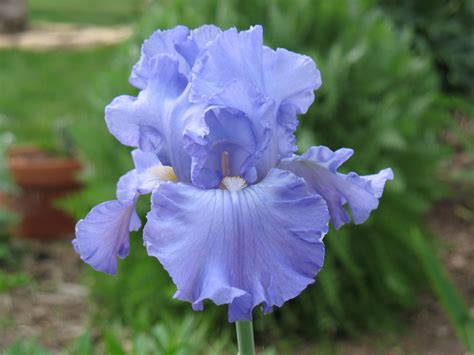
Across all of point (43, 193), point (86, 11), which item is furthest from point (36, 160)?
point (86, 11)

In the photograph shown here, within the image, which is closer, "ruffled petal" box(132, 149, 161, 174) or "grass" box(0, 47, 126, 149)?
"ruffled petal" box(132, 149, 161, 174)

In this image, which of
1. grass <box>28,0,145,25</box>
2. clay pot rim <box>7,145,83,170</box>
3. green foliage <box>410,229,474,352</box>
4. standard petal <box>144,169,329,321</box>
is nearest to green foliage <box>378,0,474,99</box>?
clay pot rim <box>7,145,83,170</box>

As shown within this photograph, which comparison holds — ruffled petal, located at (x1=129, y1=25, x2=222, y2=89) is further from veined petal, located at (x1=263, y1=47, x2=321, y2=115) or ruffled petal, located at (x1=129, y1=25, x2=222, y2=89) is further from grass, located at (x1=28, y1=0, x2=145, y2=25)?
grass, located at (x1=28, y1=0, x2=145, y2=25)

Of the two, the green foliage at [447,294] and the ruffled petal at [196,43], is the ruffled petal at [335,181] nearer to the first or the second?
the ruffled petal at [196,43]

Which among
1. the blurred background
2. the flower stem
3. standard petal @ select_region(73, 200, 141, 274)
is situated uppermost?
standard petal @ select_region(73, 200, 141, 274)

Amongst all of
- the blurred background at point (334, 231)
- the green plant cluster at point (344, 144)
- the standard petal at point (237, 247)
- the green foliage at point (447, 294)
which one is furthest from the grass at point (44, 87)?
the standard petal at point (237, 247)

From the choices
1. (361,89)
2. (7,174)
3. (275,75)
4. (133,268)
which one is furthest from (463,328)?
(7,174)

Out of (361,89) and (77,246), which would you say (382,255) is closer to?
(361,89)
